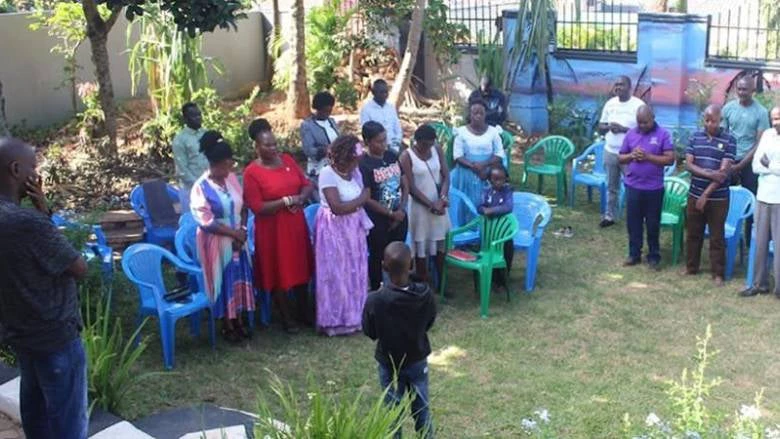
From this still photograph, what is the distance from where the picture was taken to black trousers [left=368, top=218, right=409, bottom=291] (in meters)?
7.32

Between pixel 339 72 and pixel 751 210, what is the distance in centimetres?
861

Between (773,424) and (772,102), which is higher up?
(772,102)

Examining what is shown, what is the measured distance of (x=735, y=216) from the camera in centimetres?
833

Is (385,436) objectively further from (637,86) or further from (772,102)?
(637,86)

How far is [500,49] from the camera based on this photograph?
1388 cm

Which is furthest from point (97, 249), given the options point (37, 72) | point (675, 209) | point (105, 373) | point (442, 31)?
point (442, 31)

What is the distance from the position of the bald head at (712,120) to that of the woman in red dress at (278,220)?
→ 3369 mm

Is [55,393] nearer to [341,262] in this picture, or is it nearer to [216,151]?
[216,151]

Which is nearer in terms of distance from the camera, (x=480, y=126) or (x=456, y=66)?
(x=480, y=126)

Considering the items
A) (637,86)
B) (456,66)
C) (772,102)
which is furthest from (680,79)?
(456,66)

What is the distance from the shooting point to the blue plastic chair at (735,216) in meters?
8.24

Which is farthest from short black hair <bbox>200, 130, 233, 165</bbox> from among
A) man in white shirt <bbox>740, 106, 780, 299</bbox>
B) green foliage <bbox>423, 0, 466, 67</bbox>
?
green foliage <bbox>423, 0, 466, 67</bbox>

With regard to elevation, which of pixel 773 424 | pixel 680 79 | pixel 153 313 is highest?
pixel 680 79

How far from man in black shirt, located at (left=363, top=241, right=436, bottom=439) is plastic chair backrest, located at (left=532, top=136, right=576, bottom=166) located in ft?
20.7
